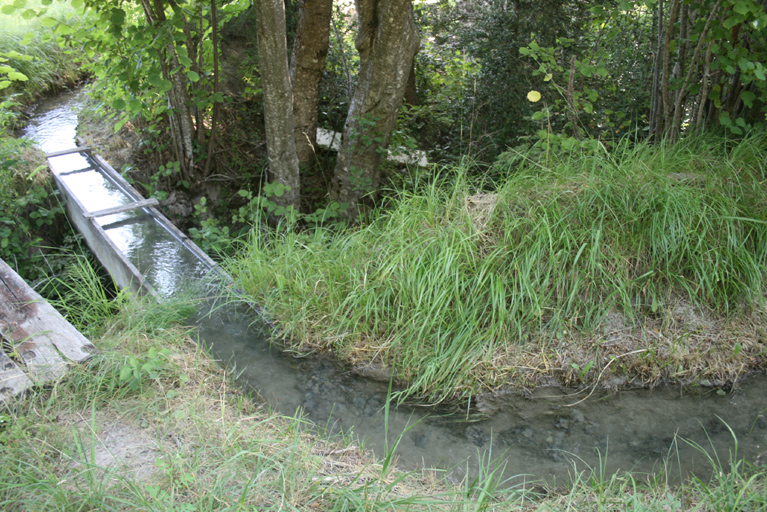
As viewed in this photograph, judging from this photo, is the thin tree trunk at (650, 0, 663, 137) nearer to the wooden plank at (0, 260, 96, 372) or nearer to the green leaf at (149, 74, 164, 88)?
the green leaf at (149, 74, 164, 88)

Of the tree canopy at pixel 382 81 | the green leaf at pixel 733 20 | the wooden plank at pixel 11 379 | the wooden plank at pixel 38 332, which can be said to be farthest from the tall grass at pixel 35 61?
the green leaf at pixel 733 20

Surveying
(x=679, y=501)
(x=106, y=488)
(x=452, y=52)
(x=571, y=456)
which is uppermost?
(x=452, y=52)

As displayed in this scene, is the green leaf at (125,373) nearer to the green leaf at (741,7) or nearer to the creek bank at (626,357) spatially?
the creek bank at (626,357)

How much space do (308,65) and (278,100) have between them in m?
1.31

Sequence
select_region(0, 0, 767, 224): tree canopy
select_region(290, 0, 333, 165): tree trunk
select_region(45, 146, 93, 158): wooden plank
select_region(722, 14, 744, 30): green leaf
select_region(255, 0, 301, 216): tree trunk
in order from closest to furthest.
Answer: select_region(722, 14, 744, 30): green leaf → select_region(255, 0, 301, 216): tree trunk → select_region(0, 0, 767, 224): tree canopy → select_region(290, 0, 333, 165): tree trunk → select_region(45, 146, 93, 158): wooden plank

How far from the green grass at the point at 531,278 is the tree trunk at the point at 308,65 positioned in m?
2.57

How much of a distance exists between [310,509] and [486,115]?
4.83m

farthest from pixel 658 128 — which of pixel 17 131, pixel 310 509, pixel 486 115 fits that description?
pixel 17 131

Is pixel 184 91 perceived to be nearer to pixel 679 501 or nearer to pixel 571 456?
pixel 571 456

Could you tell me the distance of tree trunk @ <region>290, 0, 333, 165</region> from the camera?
4961mm

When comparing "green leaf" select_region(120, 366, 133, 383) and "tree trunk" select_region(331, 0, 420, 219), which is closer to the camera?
"green leaf" select_region(120, 366, 133, 383)

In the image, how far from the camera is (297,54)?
203 inches

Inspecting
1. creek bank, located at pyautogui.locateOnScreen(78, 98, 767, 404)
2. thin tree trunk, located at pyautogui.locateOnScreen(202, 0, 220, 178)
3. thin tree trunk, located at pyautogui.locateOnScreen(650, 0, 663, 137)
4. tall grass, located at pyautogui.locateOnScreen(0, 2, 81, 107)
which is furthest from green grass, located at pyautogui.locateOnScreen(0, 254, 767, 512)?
tall grass, located at pyautogui.locateOnScreen(0, 2, 81, 107)

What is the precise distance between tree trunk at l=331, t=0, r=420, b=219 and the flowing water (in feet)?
6.03
